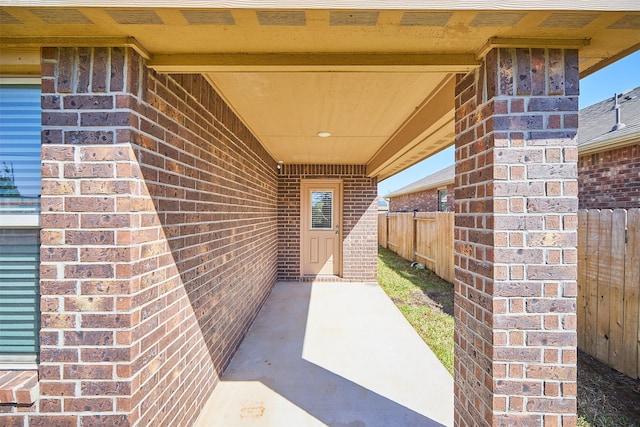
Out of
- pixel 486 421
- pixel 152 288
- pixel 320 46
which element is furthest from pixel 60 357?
pixel 486 421

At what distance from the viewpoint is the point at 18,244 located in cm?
158

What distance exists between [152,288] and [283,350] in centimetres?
210

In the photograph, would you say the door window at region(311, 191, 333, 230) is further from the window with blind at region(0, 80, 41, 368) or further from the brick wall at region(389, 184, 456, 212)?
the brick wall at region(389, 184, 456, 212)

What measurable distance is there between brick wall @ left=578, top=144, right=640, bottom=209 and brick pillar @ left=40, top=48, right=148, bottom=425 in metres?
5.77

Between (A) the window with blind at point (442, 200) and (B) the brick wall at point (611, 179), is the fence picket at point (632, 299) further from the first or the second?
(A) the window with blind at point (442, 200)

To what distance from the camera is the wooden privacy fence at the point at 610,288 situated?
2691 mm

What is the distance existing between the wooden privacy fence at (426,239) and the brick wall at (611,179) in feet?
8.06

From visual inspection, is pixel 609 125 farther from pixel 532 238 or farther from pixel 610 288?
pixel 532 238

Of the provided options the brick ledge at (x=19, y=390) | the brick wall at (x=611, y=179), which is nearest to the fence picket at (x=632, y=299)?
the brick wall at (x=611, y=179)

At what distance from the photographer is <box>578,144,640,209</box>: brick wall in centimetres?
403

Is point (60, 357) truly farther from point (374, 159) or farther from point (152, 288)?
point (374, 159)

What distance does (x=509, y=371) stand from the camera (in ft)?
4.89

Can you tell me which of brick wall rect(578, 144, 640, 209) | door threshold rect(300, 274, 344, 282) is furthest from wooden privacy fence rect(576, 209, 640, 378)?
door threshold rect(300, 274, 344, 282)

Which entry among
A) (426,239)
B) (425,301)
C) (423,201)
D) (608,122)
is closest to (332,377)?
(425,301)
